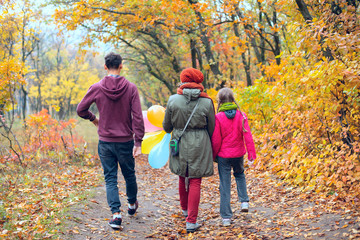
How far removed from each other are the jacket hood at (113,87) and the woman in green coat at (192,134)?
2.25 feet

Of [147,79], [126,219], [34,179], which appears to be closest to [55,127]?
[34,179]

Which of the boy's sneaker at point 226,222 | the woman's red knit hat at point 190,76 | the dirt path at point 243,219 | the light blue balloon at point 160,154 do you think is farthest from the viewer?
the light blue balloon at point 160,154

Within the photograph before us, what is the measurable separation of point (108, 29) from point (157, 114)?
10.6 metres

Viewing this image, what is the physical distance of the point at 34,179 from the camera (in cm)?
706

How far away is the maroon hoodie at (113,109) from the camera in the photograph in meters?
4.41

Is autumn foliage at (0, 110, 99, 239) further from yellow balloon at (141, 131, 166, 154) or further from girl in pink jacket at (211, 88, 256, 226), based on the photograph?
girl in pink jacket at (211, 88, 256, 226)

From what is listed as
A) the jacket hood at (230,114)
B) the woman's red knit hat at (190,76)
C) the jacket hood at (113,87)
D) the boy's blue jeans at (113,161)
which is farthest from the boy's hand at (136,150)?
the jacket hood at (230,114)

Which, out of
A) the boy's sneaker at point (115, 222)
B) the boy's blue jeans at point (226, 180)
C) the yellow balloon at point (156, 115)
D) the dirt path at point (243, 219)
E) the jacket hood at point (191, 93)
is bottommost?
the dirt path at point (243, 219)

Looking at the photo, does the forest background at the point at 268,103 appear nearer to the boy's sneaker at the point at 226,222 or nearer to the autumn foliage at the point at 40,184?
the autumn foliage at the point at 40,184

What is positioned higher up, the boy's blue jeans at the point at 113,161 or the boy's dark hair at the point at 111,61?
the boy's dark hair at the point at 111,61

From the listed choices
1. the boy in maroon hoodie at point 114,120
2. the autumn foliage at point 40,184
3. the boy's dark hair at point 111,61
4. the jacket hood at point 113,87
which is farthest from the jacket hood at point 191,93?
the autumn foliage at point 40,184

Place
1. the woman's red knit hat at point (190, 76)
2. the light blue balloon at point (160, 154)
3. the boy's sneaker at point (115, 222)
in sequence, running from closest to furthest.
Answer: the boy's sneaker at point (115, 222), the woman's red knit hat at point (190, 76), the light blue balloon at point (160, 154)

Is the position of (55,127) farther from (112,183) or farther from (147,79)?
(147,79)

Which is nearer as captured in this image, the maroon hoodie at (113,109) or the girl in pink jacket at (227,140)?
the maroon hoodie at (113,109)
